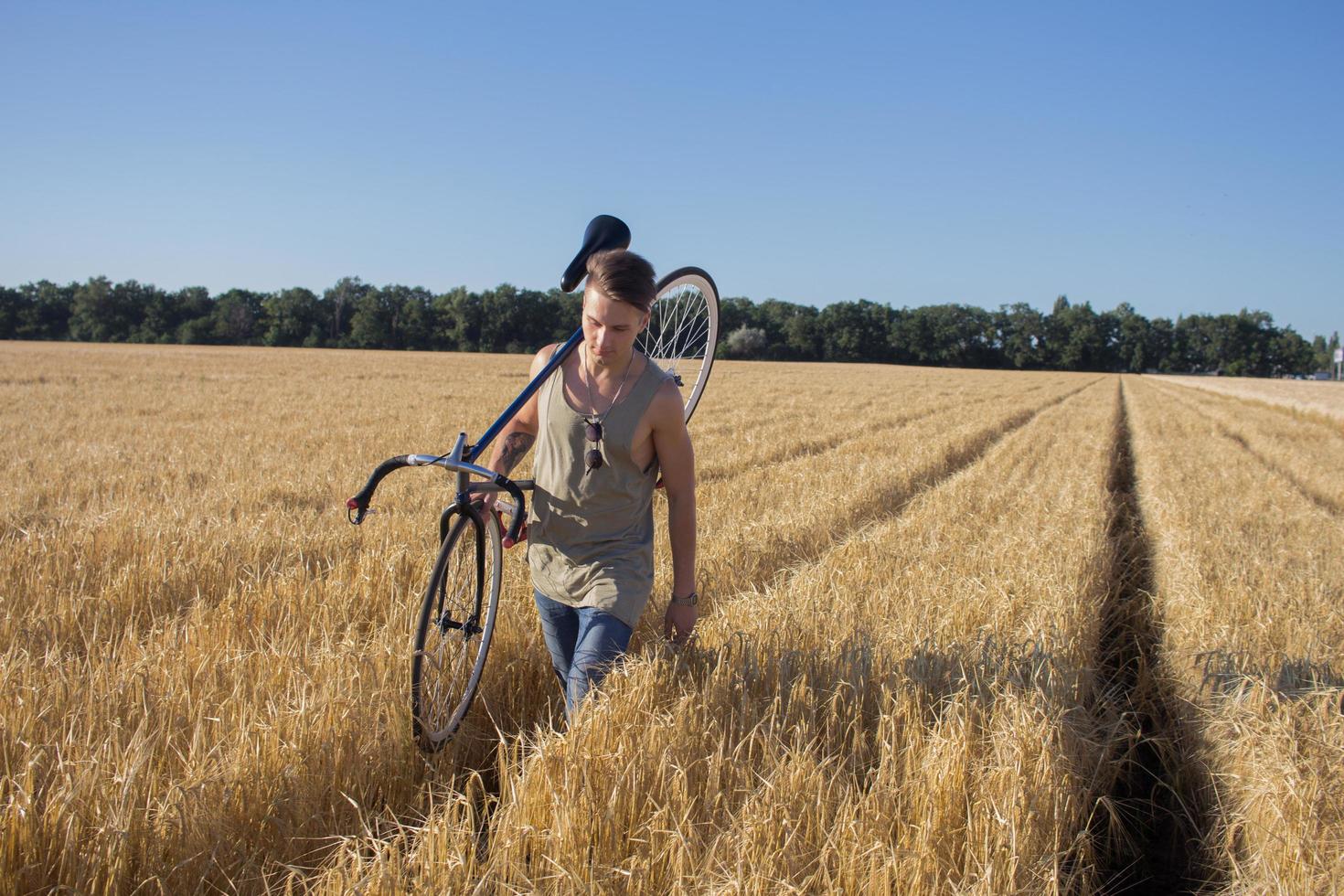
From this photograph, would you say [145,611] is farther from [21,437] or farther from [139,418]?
[139,418]

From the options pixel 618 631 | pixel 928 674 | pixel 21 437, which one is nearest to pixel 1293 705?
pixel 928 674

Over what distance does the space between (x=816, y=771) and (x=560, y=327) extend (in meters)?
78.5

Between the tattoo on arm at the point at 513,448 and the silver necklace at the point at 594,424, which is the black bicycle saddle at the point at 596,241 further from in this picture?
the tattoo on arm at the point at 513,448

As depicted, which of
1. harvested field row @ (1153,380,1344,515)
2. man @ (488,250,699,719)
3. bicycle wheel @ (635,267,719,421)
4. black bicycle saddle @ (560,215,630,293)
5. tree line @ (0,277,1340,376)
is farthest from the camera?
tree line @ (0,277,1340,376)

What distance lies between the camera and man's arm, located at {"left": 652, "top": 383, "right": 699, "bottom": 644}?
2895mm

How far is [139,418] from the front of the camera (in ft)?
48.8

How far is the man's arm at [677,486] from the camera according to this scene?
114 inches

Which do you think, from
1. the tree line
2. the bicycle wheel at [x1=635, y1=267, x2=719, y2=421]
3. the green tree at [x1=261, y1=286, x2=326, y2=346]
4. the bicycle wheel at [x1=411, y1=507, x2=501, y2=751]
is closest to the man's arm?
the bicycle wheel at [x1=411, y1=507, x2=501, y2=751]

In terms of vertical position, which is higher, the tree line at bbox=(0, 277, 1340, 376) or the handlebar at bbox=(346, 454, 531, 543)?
the tree line at bbox=(0, 277, 1340, 376)

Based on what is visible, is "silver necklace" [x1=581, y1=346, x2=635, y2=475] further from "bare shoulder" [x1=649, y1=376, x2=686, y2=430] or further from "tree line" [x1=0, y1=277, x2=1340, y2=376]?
"tree line" [x1=0, y1=277, x2=1340, y2=376]

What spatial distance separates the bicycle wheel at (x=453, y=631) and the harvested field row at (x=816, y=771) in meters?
0.30

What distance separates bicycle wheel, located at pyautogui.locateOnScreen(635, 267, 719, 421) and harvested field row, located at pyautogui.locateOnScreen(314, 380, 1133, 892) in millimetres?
1370

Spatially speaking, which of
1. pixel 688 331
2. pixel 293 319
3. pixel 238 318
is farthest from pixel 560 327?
pixel 688 331

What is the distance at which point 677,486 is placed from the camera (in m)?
3.01
